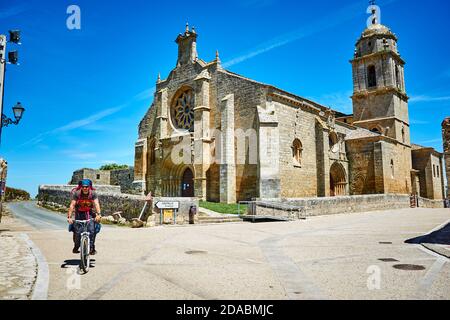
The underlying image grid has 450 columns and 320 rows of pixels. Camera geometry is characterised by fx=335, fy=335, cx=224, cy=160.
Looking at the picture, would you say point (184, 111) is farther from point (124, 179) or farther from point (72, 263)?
point (72, 263)

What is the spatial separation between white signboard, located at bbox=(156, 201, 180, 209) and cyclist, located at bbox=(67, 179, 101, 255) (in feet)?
24.6

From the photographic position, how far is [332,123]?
2755cm

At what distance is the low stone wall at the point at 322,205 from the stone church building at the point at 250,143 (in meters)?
1.82

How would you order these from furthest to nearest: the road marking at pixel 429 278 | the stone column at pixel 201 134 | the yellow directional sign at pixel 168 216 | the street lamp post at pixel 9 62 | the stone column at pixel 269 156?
the stone column at pixel 201 134 → the stone column at pixel 269 156 → the yellow directional sign at pixel 168 216 → the street lamp post at pixel 9 62 → the road marking at pixel 429 278

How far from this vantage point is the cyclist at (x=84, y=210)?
581cm

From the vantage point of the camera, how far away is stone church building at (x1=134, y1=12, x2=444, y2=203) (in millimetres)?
20734

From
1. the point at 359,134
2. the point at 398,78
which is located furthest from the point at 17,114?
the point at 398,78

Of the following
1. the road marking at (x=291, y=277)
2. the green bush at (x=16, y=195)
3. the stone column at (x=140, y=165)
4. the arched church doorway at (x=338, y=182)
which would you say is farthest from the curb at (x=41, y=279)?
the green bush at (x=16, y=195)

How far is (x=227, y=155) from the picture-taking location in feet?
68.9

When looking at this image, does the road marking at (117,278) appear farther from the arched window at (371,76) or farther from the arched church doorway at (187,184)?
the arched window at (371,76)

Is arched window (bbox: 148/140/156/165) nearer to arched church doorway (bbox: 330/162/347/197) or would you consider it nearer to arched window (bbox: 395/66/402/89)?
arched church doorway (bbox: 330/162/347/197)

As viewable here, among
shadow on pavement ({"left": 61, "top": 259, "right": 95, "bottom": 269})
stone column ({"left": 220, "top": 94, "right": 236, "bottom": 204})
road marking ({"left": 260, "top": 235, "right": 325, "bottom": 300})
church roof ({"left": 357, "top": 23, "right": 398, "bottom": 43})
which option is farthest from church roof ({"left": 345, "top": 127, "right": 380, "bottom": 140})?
shadow on pavement ({"left": 61, "top": 259, "right": 95, "bottom": 269})

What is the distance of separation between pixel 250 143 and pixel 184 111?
7476mm
